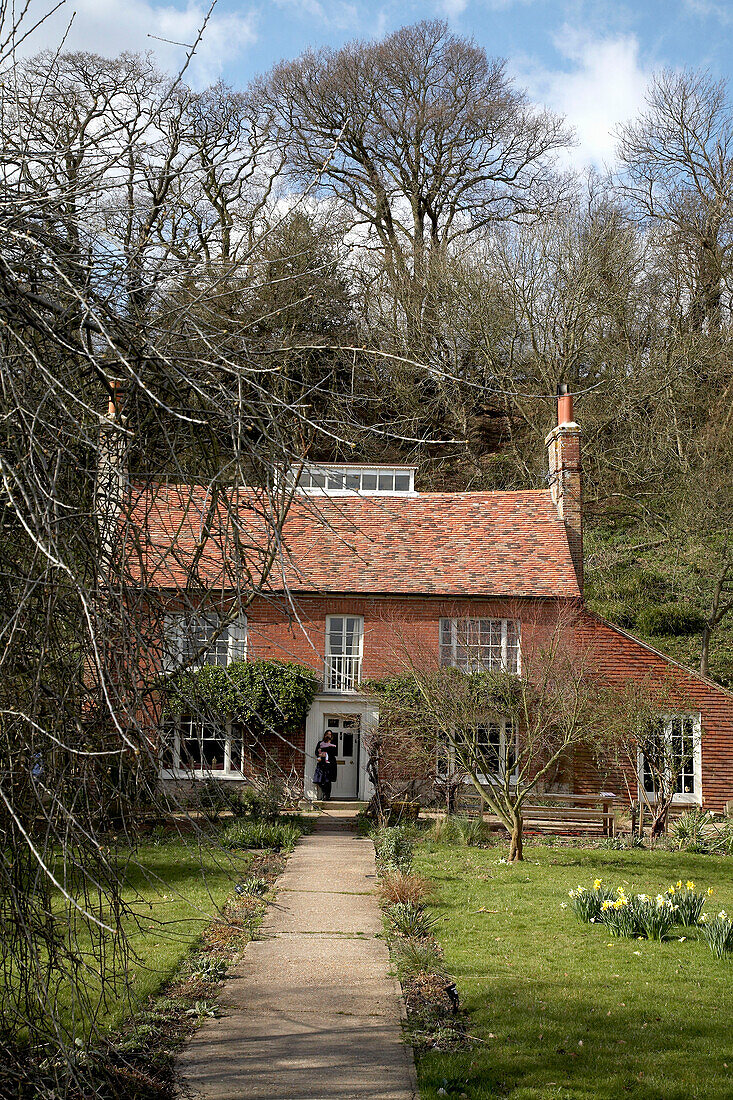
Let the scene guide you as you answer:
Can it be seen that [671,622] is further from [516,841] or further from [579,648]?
[516,841]

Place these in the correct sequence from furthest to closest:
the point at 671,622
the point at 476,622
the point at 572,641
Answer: the point at 671,622 < the point at 476,622 < the point at 572,641

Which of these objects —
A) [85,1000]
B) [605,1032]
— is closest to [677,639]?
[605,1032]

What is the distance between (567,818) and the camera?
57.5 ft

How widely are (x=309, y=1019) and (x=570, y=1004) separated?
6.75 ft

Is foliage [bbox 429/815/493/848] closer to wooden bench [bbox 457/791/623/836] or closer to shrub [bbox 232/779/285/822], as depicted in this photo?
wooden bench [bbox 457/791/623/836]

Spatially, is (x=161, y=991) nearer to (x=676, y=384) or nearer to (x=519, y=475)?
(x=519, y=475)

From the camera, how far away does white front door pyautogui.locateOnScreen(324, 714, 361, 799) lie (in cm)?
2244

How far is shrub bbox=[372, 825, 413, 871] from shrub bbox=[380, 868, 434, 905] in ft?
2.58

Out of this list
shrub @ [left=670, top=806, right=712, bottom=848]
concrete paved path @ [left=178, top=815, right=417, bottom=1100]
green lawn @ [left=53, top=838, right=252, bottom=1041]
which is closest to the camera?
concrete paved path @ [left=178, top=815, right=417, bottom=1100]

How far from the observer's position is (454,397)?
34281 millimetres

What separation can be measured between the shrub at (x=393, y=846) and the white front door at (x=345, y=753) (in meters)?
5.32

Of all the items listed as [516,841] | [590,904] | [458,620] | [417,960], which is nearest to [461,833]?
[516,841]

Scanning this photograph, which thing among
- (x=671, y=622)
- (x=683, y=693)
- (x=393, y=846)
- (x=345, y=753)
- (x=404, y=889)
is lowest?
(x=393, y=846)

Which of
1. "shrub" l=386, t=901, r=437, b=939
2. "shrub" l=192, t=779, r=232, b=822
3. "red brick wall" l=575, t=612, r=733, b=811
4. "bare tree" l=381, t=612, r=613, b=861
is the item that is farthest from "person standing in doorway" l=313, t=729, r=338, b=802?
"shrub" l=192, t=779, r=232, b=822
